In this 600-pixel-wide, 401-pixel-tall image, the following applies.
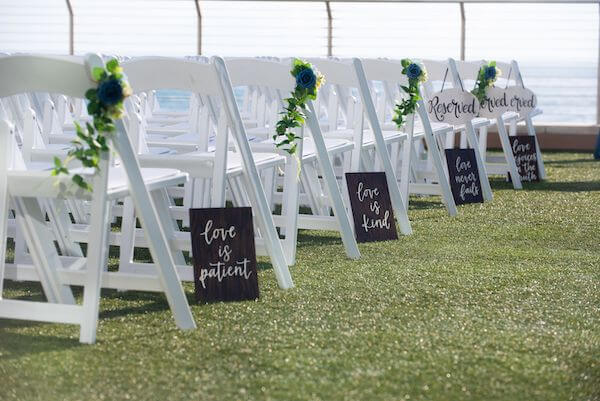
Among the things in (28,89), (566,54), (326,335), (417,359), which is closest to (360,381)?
(417,359)

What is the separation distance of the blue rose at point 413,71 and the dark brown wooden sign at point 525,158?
6.82ft

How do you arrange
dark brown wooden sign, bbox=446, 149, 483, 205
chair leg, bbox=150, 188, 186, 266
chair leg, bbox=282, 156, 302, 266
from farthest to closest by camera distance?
dark brown wooden sign, bbox=446, 149, 483, 205 < chair leg, bbox=282, 156, 302, 266 < chair leg, bbox=150, 188, 186, 266

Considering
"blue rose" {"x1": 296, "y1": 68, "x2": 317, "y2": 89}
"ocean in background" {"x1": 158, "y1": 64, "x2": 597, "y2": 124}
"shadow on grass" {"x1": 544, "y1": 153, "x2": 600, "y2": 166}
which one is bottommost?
"ocean in background" {"x1": 158, "y1": 64, "x2": 597, "y2": 124}

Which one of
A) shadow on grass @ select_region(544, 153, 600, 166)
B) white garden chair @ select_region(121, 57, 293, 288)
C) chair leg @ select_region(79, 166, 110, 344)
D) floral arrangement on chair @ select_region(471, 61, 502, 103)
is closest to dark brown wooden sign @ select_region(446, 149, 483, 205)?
floral arrangement on chair @ select_region(471, 61, 502, 103)

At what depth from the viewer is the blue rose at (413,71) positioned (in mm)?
5324

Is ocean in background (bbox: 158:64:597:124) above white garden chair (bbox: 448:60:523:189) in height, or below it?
below

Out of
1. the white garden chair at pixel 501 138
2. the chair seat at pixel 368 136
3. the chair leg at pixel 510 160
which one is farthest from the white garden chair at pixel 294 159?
the chair leg at pixel 510 160

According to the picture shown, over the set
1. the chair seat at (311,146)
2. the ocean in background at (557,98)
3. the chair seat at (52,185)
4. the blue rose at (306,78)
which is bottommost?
the ocean in background at (557,98)

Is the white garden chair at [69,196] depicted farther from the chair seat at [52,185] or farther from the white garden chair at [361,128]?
the white garden chair at [361,128]

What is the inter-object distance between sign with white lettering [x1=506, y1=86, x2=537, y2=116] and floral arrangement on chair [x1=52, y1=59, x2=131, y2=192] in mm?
4367

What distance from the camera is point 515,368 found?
2676 mm

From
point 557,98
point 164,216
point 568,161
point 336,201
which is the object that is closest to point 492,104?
point 568,161

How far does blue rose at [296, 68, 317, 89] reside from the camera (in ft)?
13.1

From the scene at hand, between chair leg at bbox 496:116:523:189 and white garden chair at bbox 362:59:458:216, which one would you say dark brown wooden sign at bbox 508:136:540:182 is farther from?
white garden chair at bbox 362:59:458:216
